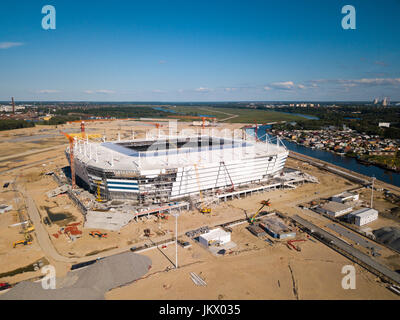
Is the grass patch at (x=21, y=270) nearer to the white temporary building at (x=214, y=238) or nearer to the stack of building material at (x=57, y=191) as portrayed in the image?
the white temporary building at (x=214, y=238)

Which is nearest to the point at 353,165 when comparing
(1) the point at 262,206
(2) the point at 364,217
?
(2) the point at 364,217

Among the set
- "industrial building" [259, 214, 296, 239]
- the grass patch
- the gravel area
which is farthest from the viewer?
"industrial building" [259, 214, 296, 239]

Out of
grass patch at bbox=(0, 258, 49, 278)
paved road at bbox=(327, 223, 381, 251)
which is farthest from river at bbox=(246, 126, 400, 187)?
grass patch at bbox=(0, 258, 49, 278)

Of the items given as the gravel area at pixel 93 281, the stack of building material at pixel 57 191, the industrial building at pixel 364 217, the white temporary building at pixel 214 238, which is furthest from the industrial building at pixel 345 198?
the stack of building material at pixel 57 191

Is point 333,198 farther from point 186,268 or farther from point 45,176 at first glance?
point 45,176

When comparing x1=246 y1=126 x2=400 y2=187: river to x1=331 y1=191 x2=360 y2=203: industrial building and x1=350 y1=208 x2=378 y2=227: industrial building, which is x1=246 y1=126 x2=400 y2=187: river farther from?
x1=350 y1=208 x2=378 y2=227: industrial building

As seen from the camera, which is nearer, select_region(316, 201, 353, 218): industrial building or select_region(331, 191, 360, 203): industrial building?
select_region(316, 201, 353, 218): industrial building
